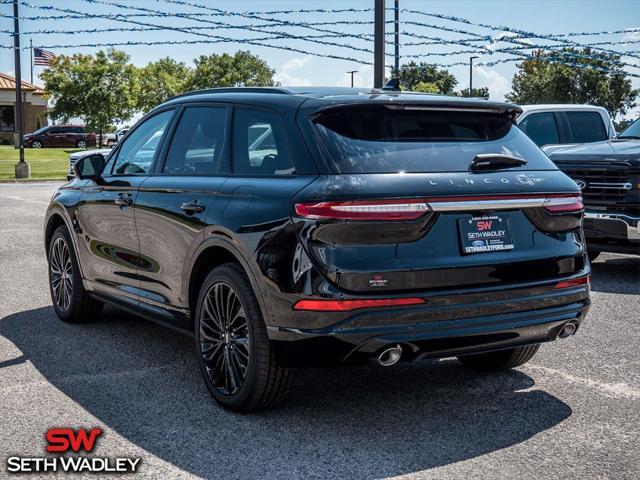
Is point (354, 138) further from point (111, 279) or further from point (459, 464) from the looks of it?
point (111, 279)

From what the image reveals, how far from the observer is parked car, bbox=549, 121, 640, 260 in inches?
380

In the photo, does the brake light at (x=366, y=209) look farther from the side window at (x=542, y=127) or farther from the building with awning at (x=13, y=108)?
the building with awning at (x=13, y=108)

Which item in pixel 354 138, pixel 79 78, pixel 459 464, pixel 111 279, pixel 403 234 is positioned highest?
pixel 79 78

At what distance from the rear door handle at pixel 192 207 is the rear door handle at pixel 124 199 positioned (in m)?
0.92

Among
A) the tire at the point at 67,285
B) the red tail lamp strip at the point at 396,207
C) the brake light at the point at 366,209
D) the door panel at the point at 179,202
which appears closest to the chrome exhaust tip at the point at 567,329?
the red tail lamp strip at the point at 396,207

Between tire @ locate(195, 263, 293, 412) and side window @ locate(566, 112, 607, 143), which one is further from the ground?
side window @ locate(566, 112, 607, 143)

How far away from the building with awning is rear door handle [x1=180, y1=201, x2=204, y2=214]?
210 feet

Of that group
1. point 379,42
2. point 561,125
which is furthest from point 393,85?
point 379,42

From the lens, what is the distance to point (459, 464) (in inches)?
166

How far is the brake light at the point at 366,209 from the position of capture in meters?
4.38

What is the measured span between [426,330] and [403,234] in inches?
19.6

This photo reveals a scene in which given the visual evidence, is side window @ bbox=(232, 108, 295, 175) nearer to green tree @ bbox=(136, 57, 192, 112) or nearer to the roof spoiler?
the roof spoiler

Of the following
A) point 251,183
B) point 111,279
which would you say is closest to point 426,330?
point 251,183

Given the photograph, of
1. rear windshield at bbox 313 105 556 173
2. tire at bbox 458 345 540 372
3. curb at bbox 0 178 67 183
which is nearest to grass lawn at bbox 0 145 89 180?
curb at bbox 0 178 67 183
